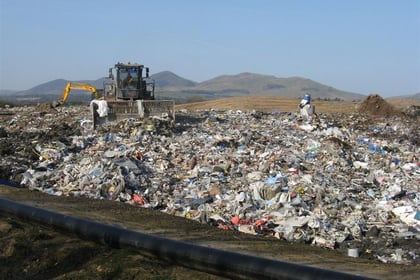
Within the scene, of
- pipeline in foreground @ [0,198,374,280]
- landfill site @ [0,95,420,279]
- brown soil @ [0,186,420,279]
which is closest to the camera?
pipeline in foreground @ [0,198,374,280]

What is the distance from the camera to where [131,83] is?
2241 cm

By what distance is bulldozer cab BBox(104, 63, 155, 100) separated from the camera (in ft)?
72.9

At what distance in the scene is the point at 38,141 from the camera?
17.7 metres

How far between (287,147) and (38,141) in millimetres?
7146

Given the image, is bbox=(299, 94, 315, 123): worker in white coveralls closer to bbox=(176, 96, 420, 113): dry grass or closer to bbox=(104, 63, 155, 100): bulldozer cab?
bbox=(104, 63, 155, 100): bulldozer cab

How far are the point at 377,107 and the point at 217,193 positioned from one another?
791 inches

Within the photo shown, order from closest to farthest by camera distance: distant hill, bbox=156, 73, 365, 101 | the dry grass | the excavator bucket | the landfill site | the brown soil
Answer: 1. the brown soil
2. the landfill site
3. the excavator bucket
4. the dry grass
5. distant hill, bbox=156, 73, 365, 101

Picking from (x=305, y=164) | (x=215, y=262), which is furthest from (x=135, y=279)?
(x=305, y=164)

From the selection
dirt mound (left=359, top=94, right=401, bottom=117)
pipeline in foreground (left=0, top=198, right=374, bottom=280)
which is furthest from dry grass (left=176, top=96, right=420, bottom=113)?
pipeline in foreground (left=0, top=198, right=374, bottom=280)

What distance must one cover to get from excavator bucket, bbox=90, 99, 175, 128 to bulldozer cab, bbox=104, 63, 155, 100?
1.20 metres

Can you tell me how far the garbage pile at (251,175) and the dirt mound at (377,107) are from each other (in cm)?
894

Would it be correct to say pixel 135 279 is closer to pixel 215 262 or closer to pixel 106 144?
pixel 215 262

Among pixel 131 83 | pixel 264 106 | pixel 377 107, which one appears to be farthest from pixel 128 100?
pixel 264 106

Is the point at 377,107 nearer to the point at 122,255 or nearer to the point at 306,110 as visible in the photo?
the point at 306,110
